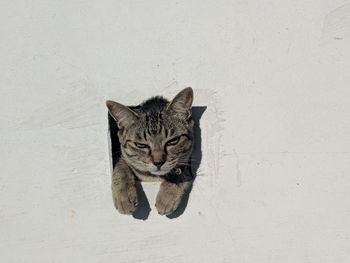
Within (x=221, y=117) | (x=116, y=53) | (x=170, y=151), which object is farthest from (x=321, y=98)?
(x=116, y=53)

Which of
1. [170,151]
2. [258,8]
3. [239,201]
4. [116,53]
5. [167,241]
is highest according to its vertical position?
[258,8]

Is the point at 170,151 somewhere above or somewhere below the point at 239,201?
above

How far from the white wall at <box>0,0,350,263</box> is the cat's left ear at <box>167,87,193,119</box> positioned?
15cm

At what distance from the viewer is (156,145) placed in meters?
2.11

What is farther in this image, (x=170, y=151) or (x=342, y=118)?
(x=342, y=118)

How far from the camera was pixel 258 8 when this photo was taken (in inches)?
87.7

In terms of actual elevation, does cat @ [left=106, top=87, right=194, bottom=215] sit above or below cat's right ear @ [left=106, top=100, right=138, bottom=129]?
below

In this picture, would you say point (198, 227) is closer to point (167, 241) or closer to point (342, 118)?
point (167, 241)

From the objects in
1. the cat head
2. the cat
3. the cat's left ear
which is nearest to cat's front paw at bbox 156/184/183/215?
the cat

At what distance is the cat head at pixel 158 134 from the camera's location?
2094 millimetres

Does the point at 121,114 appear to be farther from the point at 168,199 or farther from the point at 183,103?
the point at 168,199

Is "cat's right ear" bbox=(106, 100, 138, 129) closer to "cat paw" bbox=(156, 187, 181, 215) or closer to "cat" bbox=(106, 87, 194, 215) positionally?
"cat" bbox=(106, 87, 194, 215)

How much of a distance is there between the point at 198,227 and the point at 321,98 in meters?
0.80

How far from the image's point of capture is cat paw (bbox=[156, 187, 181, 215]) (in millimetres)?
2186
